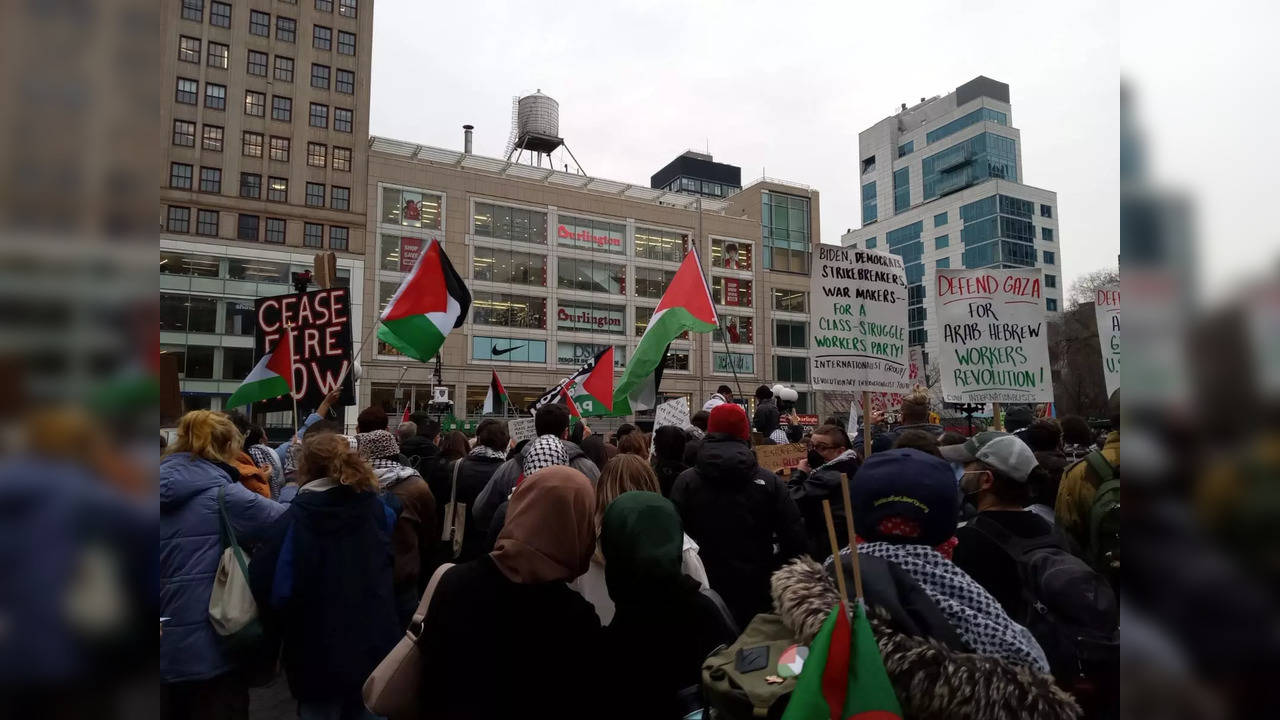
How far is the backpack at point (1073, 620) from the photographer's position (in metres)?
2.90

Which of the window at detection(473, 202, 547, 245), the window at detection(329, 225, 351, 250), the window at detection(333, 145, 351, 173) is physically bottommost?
the window at detection(329, 225, 351, 250)

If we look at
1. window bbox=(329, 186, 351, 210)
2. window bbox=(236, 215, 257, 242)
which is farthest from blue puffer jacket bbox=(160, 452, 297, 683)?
window bbox=(329, 186, 351, 210)

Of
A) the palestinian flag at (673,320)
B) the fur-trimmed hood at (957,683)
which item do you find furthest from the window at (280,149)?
the fur-trimmed hood at (957,683)

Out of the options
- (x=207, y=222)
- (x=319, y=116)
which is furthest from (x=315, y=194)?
(x=207, y=222)

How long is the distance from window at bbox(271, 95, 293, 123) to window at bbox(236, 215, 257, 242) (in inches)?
247

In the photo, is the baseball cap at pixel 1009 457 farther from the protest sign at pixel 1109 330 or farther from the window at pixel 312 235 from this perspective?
the window at pixel 312 235

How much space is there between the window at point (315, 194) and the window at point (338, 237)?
157 cm

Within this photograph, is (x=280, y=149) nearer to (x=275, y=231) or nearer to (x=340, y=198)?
(x=340, y=198)

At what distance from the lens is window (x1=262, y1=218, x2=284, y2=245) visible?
1695 inches

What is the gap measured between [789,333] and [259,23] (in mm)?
41127

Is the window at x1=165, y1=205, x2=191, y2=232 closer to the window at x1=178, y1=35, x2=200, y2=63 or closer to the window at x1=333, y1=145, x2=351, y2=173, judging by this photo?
the window at x1=333, y1=145, x2=351, y2=173
